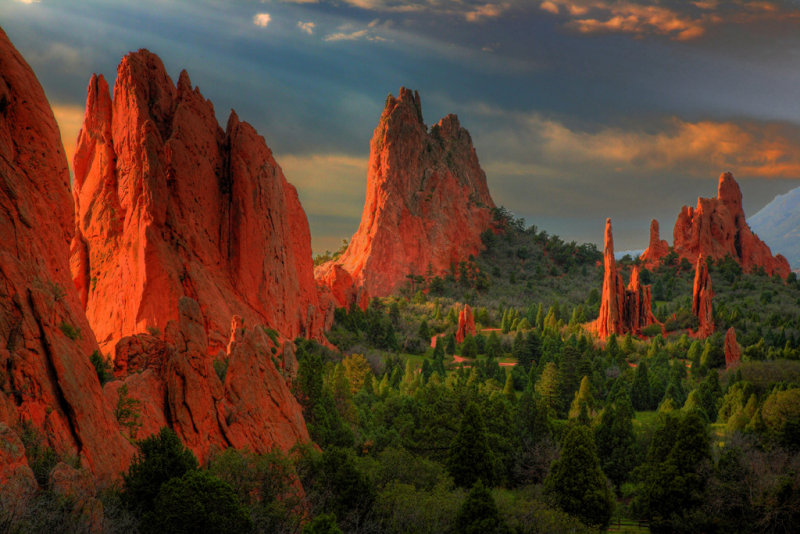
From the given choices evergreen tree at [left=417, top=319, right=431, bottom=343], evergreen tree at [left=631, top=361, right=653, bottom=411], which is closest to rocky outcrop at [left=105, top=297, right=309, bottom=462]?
evergreen tree at [left=631, top=361, right=653, bottom=411]

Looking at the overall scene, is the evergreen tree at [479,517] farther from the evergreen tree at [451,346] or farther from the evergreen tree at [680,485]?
the evergreen tree at [451,346]

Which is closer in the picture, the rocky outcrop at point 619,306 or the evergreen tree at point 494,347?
the evergreen tree at point 494,347

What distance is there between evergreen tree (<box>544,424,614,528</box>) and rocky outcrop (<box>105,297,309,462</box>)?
12.9 meters

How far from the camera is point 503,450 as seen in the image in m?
41.1

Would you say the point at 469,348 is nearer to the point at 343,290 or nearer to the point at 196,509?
the point at 343,290

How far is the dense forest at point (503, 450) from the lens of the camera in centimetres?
1962

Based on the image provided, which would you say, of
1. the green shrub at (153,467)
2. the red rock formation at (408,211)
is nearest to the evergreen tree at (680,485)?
the green shrub at (153,467)

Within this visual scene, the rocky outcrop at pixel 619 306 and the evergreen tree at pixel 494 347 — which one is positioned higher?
the rocky outcrop at pixel 619 306

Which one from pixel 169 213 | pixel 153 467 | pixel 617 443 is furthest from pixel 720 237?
pixel 153 467

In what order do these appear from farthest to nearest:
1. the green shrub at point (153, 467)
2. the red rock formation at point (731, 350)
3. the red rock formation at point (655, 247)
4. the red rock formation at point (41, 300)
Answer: the red rock formation at point (655, 247) → the red rock formation at point (731, 350) → the green shrub at point (153, 467) → the red rock formation at point (41, 300)

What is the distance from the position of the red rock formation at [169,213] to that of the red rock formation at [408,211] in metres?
70.1

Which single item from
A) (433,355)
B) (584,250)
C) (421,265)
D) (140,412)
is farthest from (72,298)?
(584,250)

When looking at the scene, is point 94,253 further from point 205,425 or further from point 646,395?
point 646,395

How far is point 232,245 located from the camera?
4547 centimetres
